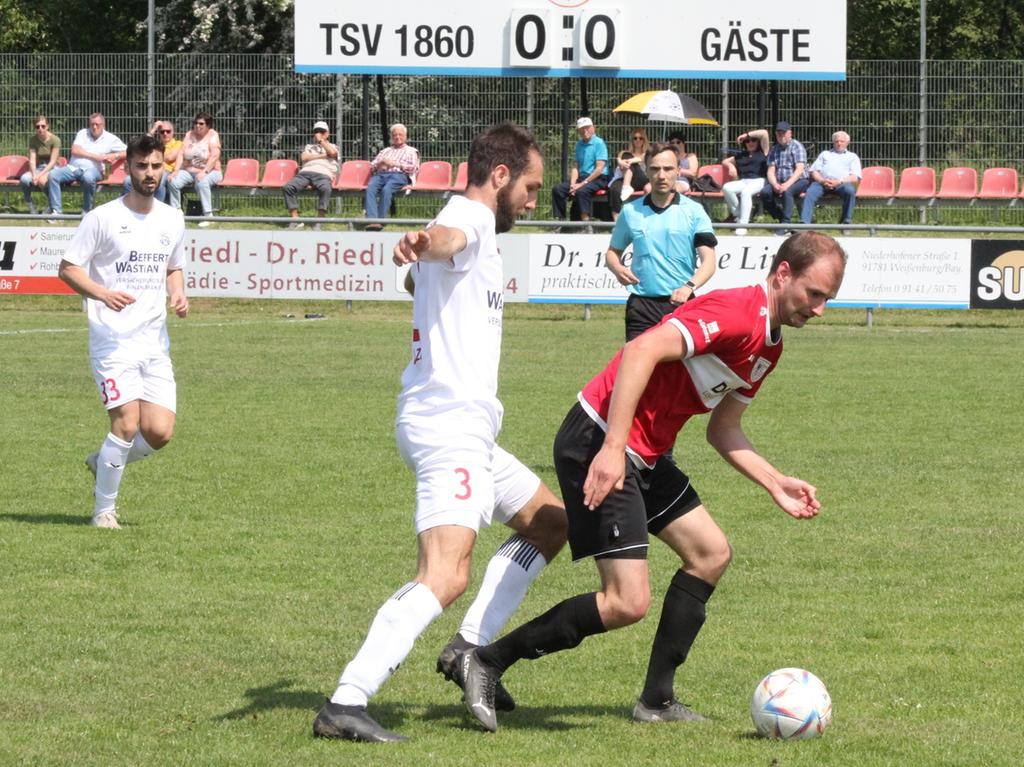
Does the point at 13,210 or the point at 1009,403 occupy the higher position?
the point at 13,210

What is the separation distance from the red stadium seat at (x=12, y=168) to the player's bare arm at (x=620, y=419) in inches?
1016

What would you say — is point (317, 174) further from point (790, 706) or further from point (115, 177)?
point (790, 706)

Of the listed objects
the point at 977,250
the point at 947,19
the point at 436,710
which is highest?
the point at 947,19

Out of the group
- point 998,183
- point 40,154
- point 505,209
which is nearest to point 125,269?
point 505,209

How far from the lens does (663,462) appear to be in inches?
222

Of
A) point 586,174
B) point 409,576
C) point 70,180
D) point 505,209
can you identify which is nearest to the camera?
point 505,209

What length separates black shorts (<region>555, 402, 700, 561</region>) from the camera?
5.38 metres

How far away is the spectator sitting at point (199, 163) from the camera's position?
26.3 m

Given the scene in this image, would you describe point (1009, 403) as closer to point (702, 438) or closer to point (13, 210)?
point (702, 438)

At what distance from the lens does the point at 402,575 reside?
7.96 m

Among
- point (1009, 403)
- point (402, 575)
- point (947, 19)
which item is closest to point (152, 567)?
point (402, 575)

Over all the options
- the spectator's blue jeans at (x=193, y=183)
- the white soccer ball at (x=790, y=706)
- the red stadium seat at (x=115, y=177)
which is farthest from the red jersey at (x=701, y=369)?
the red stadium seat at (x=115, y=177)

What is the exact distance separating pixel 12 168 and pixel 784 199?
1364 cm

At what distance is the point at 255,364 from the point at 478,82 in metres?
12.8
